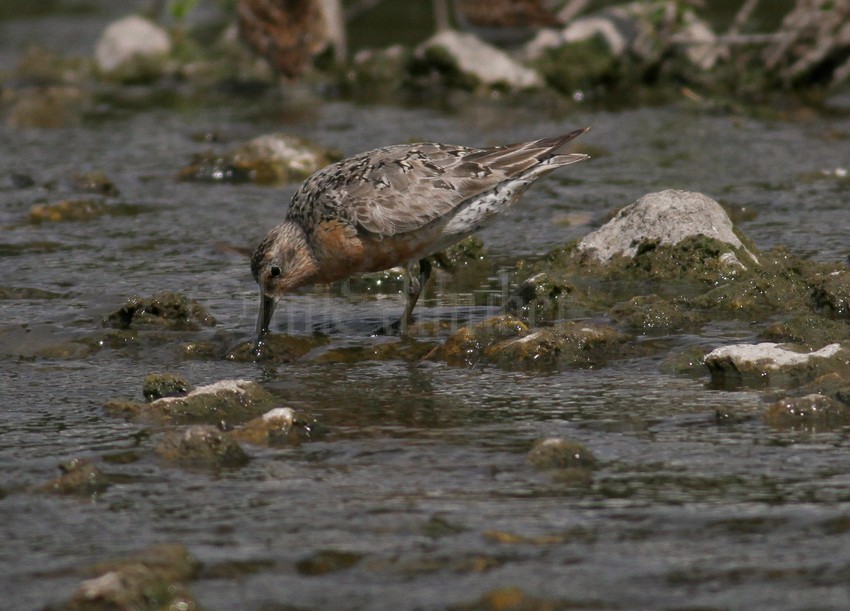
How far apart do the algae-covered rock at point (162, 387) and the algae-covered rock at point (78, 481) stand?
1.20 meters

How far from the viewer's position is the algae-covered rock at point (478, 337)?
24.5ft

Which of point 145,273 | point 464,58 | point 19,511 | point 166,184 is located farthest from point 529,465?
point 464,58

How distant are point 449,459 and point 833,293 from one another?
3150 mm

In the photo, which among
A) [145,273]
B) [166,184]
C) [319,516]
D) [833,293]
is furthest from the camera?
[166,184]

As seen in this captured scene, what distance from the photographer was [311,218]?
8234 millimetres

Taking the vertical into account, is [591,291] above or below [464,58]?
below

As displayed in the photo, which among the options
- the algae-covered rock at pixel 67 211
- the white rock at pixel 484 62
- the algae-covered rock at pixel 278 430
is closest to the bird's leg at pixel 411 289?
the algae-covered rock at pixel 278 430

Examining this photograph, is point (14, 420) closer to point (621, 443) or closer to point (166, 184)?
point (621, 443)

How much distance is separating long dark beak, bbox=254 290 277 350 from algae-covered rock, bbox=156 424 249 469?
81.0 inches

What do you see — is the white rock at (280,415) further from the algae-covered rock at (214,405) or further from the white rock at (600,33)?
the white rock at (600,33)

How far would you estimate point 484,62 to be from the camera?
15.8 metres

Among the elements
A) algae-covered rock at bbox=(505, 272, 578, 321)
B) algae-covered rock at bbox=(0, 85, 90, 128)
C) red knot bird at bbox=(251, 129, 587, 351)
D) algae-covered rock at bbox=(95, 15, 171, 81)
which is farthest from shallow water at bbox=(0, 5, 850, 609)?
algae-covered rock at bbox=(95, 15, 171, 81)

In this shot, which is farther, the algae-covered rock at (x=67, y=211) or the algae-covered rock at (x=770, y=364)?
the algae-covered rock at (x=67, y=211)

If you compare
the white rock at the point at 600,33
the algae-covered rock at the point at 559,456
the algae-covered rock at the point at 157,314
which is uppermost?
the white rock at the point at 600,33
